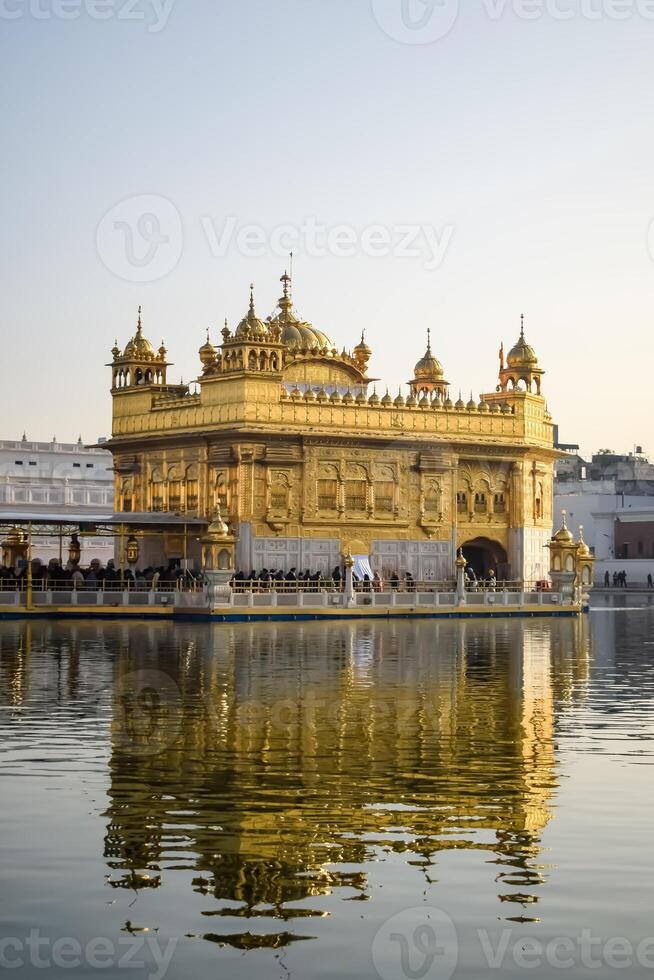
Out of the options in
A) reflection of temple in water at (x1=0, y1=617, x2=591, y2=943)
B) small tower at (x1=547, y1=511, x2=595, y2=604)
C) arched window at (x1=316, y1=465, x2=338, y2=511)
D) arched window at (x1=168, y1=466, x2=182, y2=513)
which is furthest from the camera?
arched window at (x1=168, y1=466, x2=182, y2=513)

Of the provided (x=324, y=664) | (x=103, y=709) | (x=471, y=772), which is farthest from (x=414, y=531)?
(x=471, y=772)

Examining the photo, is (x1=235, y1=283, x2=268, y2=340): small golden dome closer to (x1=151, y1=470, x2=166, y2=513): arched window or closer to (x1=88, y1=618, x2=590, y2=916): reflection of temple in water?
(x1=151, y1=470, x2=166, y2=513): arched window

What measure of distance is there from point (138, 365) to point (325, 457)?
9.57 metres

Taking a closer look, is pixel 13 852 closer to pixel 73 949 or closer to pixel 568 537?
pixel 73 949

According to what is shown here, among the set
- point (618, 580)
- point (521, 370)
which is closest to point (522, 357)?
point (521, 370)

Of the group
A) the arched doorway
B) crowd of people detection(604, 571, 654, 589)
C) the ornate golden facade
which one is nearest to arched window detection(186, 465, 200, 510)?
the ornate golden facade

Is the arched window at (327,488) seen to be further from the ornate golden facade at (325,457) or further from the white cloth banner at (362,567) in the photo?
the white cloth banner at (362,567)

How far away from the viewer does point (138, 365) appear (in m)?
63.3

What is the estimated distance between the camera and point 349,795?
14.7 m

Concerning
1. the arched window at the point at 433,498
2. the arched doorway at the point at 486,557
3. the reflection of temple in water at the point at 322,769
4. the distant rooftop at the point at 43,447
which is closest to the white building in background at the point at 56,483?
the distant rooftop at the point at 43,447

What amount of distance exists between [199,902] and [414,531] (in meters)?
49.6

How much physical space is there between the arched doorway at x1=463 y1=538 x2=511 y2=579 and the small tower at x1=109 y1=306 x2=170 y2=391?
13.1 m

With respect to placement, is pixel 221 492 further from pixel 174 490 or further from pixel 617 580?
pixel 617 580

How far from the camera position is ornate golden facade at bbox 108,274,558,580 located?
5662cm
